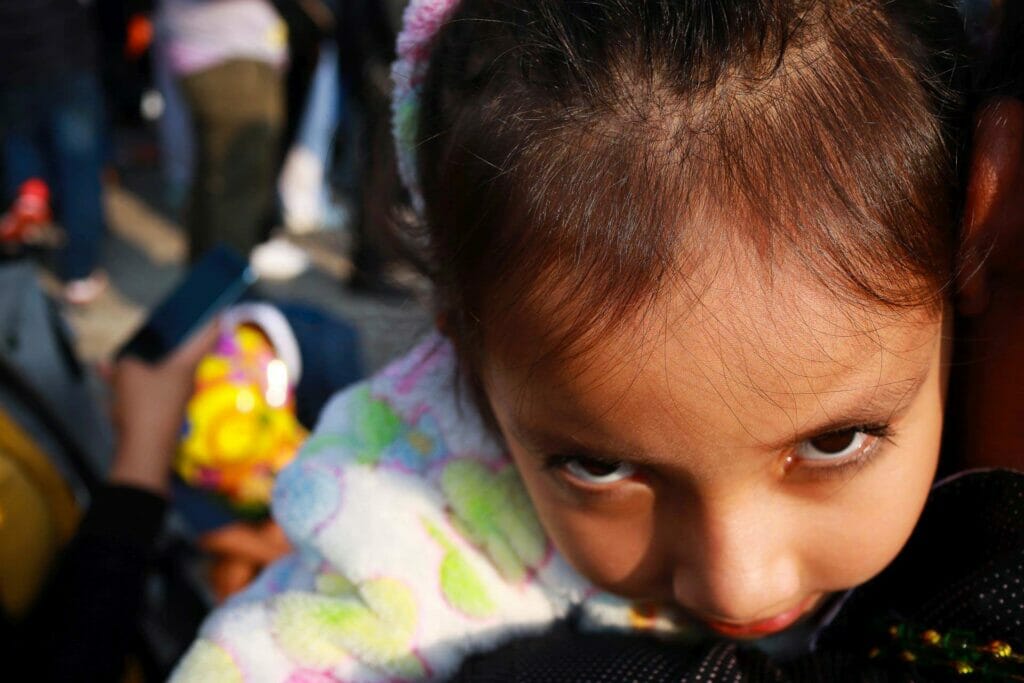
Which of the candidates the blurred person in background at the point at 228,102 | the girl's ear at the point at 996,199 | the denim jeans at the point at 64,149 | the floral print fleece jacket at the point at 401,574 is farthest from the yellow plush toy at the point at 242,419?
the denim jeans at the point at 64,149

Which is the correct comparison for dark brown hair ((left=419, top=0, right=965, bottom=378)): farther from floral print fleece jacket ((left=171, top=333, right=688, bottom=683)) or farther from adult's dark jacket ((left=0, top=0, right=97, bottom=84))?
adult's dark jacket ((left=0, top=0, right=97, bottom=84))

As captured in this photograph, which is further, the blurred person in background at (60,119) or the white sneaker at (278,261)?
the white sneaker at (278,261)

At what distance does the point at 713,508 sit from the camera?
0.86 meters

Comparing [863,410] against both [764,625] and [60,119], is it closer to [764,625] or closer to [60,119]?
[764,625]

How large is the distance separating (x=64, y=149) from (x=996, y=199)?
4.01 m

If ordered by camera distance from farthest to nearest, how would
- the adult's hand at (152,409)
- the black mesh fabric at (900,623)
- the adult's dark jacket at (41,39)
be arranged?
the adult's dark jacket at (41,39) → the adult's hand at (152,409) → the black mesh fabric at (900,623)

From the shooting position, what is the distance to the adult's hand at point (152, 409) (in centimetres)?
164

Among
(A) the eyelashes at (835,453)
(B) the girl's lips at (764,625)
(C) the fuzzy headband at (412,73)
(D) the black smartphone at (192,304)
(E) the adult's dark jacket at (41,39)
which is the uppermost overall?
(C) the fuzzy headband at (412,73)

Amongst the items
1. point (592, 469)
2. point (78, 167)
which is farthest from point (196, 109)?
point (592, 469)

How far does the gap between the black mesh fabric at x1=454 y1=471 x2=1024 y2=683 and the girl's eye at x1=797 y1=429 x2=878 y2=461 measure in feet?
0.37

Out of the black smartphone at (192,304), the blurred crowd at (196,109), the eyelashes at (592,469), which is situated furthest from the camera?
the blurred crowd at (196,109)

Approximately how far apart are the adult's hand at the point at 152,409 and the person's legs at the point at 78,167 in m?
2.47

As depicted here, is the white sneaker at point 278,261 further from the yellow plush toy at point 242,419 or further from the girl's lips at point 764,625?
the girl's lips at point 764,625

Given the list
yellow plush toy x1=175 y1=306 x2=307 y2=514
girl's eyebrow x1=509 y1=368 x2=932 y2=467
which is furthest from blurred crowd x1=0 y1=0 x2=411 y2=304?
girl's eyebrow x1=509 y1=368 x2=932 y2=467
